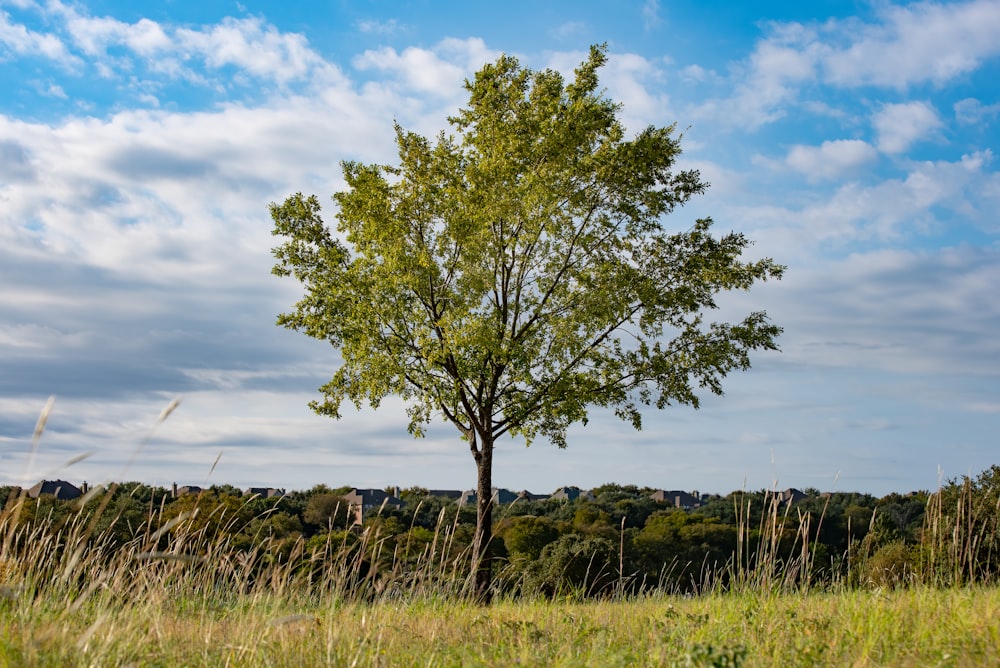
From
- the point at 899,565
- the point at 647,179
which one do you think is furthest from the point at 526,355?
the point at 899,565

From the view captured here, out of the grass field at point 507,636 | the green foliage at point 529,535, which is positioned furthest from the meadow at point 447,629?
the green foliage at point 529,535

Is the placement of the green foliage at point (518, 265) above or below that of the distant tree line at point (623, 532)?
above

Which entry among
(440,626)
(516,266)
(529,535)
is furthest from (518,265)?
(529,535)

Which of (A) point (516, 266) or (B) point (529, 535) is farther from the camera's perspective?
(B) point (529, 535)

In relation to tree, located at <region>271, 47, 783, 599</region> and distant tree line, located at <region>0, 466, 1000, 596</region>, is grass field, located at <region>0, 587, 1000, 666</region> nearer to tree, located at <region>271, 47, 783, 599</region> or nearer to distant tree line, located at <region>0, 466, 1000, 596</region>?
distant tree line, located at <region>0, 466, 1000, 596</region>

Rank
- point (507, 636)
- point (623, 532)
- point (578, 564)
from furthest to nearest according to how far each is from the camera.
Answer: point (578, 564)
point (623, 532)
point (507, 636)

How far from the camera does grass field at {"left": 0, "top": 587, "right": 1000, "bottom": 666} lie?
525 centimetres

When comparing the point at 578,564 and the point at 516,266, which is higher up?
the point at 516,266

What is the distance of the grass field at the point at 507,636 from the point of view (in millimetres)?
5250

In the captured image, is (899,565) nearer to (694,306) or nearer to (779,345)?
(779,345)

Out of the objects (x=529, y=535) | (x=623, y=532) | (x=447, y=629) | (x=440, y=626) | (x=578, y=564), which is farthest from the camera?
(x=529, y=535)

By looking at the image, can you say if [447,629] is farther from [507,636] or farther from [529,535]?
[529,535]

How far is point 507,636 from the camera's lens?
657 centimetres

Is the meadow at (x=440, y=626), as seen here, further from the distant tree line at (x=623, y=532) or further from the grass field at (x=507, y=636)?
the distant tree line at (x=623, y=532)
